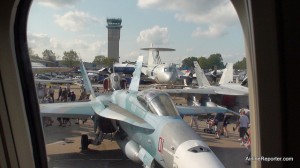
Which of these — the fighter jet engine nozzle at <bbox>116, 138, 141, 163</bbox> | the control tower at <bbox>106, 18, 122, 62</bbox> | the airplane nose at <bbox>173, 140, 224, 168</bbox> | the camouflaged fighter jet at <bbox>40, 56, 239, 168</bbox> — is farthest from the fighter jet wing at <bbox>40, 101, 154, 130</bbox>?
the airplane nose at <bbox>173, 140, 224, 168</bbox>

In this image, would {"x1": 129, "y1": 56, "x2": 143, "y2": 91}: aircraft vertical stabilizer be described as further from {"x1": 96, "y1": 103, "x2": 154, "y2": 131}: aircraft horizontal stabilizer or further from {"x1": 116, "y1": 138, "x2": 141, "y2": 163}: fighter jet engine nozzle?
{"x1": 116, "y1": 138, "x2": 141, "y2": 163}: fighter jet engine nozzle

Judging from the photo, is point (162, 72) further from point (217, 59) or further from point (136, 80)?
point (217, 59)

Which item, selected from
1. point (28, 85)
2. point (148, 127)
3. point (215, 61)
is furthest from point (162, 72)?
point (28, 85)

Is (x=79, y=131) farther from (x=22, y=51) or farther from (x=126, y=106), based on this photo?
(x=22, y=51)

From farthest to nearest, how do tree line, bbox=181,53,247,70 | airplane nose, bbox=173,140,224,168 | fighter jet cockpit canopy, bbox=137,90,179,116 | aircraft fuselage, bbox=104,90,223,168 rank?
1. fighter jet cockpit canopy, bbox=137,90,179,116
2. aircraft fuselage, bbox=104,90,223,168
3. airplane nose, bbox=173,140,224,168
4. tree line, bbox=181,53,247,70

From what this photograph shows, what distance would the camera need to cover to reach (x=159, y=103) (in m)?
4.32

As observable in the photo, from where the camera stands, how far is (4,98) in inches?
75.4

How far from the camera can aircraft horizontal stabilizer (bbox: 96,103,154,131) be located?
4296 mm

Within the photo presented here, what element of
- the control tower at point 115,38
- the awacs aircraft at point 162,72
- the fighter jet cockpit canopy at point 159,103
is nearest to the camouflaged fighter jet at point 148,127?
the fighter jet cockpit canopy at point 159,103

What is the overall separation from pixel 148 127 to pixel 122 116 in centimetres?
68

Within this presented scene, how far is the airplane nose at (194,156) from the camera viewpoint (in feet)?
10.4

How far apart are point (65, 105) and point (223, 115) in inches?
150

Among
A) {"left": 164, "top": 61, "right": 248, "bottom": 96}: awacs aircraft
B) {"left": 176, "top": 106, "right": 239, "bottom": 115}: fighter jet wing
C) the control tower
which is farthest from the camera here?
{"left": 164, "top": 61, "right": 248, "bottom": 96}: awacs aircraft

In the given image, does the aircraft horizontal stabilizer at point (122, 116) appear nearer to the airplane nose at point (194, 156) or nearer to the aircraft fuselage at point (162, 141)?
the aircraft fuselage at point (162, 141)
